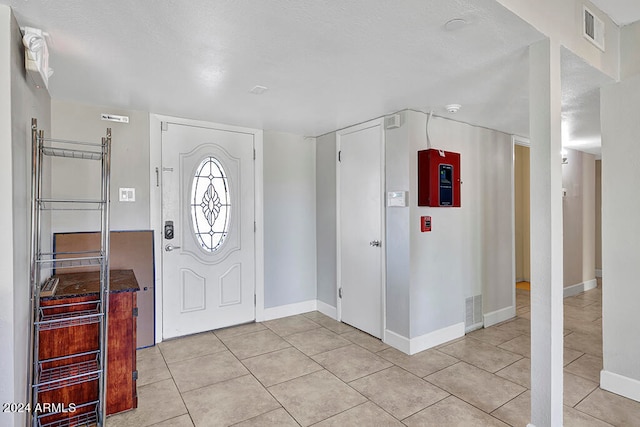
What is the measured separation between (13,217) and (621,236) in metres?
3.71

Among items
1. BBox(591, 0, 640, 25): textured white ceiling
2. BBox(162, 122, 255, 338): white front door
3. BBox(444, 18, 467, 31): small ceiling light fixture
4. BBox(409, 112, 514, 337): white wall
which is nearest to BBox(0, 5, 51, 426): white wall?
BBox(162, 122, 255, 338): white front door

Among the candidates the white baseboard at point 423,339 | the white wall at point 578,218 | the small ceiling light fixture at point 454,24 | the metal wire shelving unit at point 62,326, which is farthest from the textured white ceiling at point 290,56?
the white wall at point 578,218

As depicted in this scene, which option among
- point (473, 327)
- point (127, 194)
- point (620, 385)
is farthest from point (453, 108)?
point (127, 194)

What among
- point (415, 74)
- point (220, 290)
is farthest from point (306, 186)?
point (415, 74)

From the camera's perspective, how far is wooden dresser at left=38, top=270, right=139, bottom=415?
2098 mm

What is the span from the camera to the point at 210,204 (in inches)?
146

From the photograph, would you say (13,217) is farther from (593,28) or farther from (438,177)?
(593,28)

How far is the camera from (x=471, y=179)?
3719 mm

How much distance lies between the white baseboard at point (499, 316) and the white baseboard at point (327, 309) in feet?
5.50

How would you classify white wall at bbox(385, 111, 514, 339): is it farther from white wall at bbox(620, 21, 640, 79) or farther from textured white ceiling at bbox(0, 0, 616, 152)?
white wall at bbox(620, 21, 640, 79)

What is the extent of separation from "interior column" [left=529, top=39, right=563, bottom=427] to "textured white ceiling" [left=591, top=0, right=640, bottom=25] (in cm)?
69

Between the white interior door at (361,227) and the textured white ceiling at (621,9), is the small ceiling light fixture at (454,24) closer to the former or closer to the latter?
the textured white ceiling at (621,9)

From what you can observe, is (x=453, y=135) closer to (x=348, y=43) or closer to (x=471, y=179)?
(x=471, y=179)

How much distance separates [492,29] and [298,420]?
252cm
